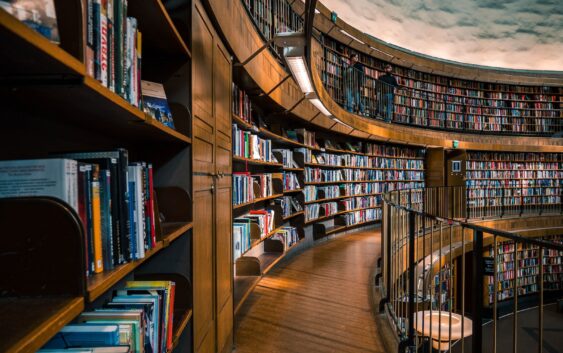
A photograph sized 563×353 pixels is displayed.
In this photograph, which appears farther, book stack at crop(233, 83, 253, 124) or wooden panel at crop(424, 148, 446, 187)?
wooden panel at crop(424, 148, 446, 187)

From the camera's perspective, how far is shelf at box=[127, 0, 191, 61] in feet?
4.08

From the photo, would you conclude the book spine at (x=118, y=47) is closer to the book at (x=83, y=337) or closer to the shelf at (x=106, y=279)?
the shelf at (x=106, y=279)

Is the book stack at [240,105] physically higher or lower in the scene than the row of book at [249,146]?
higher

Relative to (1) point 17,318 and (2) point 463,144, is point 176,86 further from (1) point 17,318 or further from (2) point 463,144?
(2) point 463,144

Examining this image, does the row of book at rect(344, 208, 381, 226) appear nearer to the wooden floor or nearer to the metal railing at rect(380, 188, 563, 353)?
the metal railing at rect(380, 188, 563, 353)

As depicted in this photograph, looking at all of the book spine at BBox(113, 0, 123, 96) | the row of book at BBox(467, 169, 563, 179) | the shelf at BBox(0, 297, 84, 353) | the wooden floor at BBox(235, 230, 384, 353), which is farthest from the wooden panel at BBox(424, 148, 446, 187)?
the shelf at BBox(0, 297, 84, 353)

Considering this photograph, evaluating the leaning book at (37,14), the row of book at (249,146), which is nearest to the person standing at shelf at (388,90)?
the row of book at (249,146)

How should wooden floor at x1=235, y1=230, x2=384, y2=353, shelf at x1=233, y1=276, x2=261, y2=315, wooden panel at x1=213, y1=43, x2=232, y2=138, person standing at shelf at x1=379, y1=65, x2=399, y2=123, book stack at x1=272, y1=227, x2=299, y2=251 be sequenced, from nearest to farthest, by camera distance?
wooden panel at x1=213, y1=43, x2=232, y2=138 < wooden floor at x1=235, y1=230, x2=384, y2=353 < shelf at x1=233, y1=276, x2=261, y2=315 < book stack at x1=272, y1=227, x2=299, y2=251 < person standing at shelf at x1=379, y1=65, x2=399, y2=123

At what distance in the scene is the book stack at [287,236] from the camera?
438 centimetres

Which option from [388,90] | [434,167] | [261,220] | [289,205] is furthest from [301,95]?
[434,167]

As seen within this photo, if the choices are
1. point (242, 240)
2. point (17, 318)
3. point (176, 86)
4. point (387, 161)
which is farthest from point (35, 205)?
point (387, 161)

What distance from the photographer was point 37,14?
23.0 inches

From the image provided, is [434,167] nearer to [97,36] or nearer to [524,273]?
[524,273]

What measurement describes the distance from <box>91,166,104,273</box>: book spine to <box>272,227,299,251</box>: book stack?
3.54 m
